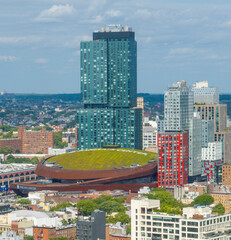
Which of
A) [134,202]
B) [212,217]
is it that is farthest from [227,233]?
[134,202]

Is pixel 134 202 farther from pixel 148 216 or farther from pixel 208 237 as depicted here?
pixel 208 237

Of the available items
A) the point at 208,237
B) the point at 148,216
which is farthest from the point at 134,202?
the point at 208,237

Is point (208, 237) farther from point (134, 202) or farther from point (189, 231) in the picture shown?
point (134, 202)
